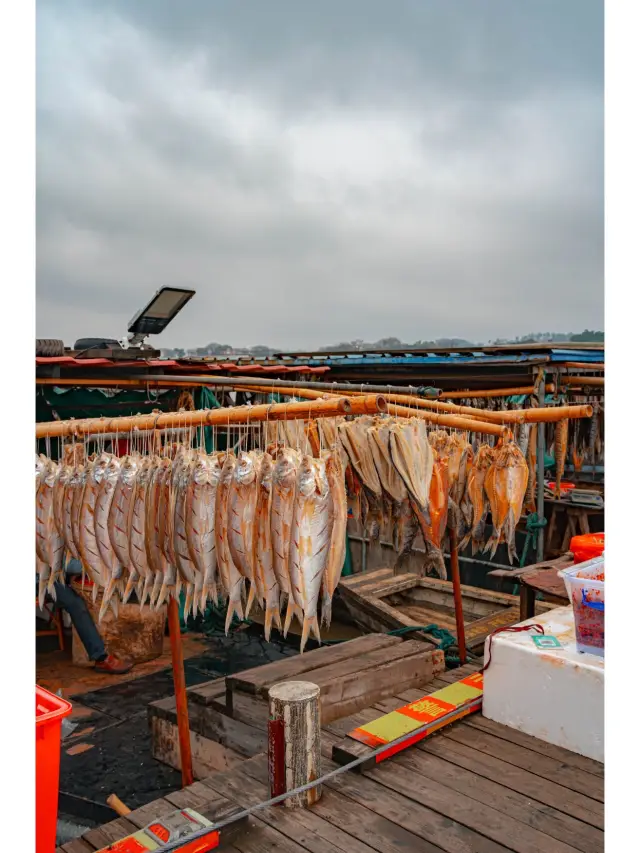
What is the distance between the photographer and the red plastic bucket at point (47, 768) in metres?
2.55

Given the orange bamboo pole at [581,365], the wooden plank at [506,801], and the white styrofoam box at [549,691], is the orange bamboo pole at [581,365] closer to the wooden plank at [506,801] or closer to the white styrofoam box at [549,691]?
the white styrofoam box at [549,691]

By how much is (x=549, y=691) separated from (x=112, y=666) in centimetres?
605

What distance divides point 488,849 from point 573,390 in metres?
9.97

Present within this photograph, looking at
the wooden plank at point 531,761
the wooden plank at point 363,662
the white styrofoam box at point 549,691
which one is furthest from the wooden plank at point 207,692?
the white styrofoam box at point 549,691

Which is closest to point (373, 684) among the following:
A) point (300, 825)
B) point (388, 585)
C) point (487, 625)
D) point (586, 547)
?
point (300, 825)

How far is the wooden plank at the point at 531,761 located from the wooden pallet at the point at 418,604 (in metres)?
2.75

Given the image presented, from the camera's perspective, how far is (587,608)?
402 cm

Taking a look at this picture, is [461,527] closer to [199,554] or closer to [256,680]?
[256,680]

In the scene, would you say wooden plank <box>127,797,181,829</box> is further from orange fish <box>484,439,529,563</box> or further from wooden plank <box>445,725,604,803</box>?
orange fish <box>484,439,529,563</box>

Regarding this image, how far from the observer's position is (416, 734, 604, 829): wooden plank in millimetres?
3498

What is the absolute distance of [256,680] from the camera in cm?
522

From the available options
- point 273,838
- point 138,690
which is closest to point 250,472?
point 273,838

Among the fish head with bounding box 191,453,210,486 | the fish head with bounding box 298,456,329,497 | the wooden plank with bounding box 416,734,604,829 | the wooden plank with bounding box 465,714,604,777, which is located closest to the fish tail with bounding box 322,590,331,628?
the fish head with bounding box 298,456,329,497
